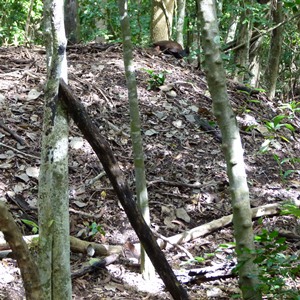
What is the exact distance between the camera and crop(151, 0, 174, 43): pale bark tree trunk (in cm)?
825

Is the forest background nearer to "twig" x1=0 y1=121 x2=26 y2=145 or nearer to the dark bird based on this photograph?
the dark bird

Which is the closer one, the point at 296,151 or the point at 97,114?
the point at 97,114

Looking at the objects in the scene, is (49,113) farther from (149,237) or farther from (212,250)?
(212,250)

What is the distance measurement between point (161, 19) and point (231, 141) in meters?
5.89

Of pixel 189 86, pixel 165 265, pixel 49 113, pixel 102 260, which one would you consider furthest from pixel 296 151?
pixel 49 113

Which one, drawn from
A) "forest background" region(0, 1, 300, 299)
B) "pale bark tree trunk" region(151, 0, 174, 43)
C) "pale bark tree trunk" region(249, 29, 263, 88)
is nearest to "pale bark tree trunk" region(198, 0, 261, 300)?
"forest background" region(0, 1, 300, 299)

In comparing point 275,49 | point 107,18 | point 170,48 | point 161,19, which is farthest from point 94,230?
point 107,18

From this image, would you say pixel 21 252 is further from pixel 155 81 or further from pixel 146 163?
pixel 155 81

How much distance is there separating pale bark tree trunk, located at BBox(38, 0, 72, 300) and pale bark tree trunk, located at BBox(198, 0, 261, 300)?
2.85 ft

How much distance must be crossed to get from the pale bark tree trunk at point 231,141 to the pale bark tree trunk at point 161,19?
18.3 ft

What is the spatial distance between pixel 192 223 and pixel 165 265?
74.0 inches

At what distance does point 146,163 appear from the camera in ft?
17.6

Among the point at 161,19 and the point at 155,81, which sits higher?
the point at 161,19

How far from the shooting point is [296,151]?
21.1 feet
